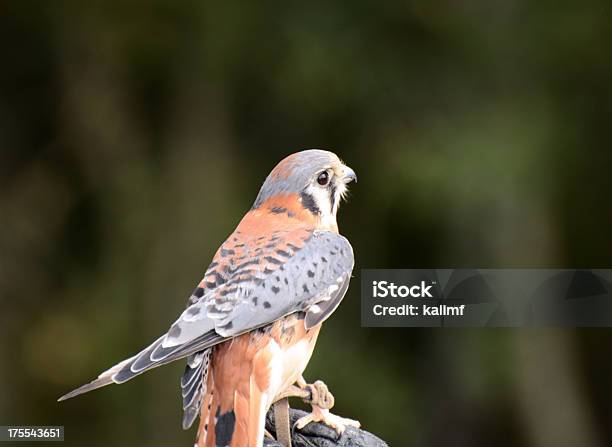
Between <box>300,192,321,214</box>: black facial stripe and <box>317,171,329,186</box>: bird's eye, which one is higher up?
<box>317,171,329,186</box>: bird's eye

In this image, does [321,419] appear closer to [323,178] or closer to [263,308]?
[263,308]

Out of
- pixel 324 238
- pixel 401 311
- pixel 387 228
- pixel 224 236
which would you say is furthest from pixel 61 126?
pixel 324 238

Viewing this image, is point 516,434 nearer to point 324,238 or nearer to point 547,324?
point 547,324

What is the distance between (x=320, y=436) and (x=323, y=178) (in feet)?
1.79

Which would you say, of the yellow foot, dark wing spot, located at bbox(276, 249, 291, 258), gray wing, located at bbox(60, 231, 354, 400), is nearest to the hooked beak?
gray wing, located at bbox(60, 231, 354, 400)

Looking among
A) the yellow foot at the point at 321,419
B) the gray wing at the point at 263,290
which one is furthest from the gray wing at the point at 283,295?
the yellow foot at the point at 321,419

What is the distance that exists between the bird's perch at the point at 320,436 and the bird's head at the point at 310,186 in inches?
16.6

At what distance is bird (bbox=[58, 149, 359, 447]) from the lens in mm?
1847

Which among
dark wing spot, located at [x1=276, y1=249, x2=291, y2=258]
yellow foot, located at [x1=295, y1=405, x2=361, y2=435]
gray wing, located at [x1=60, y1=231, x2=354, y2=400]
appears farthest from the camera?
yellow foot, located at [x1=295, y1=405, x2=361, y2=435]

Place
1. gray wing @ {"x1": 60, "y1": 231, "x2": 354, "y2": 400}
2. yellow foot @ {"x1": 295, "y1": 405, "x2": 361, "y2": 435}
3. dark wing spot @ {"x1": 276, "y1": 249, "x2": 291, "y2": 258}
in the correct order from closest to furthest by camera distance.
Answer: gray wing @ {"x1": 60, "y1": 231, "x2": 354, "y2": 400}, dark wing spot @ {"x1": 276, "y1": 249, "x2": 291, "y2": 258}, yellow foot @ {"x1": 295, "y1": 405, "x2": 361, "y2": 435}

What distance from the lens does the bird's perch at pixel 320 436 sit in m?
2.11

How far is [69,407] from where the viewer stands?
3.55 meters

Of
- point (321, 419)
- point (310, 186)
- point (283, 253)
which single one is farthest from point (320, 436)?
point (310, 186)

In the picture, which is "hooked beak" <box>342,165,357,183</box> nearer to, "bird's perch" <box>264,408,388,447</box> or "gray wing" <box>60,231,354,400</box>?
"gray wing" <box>60,231,354,400</box>
